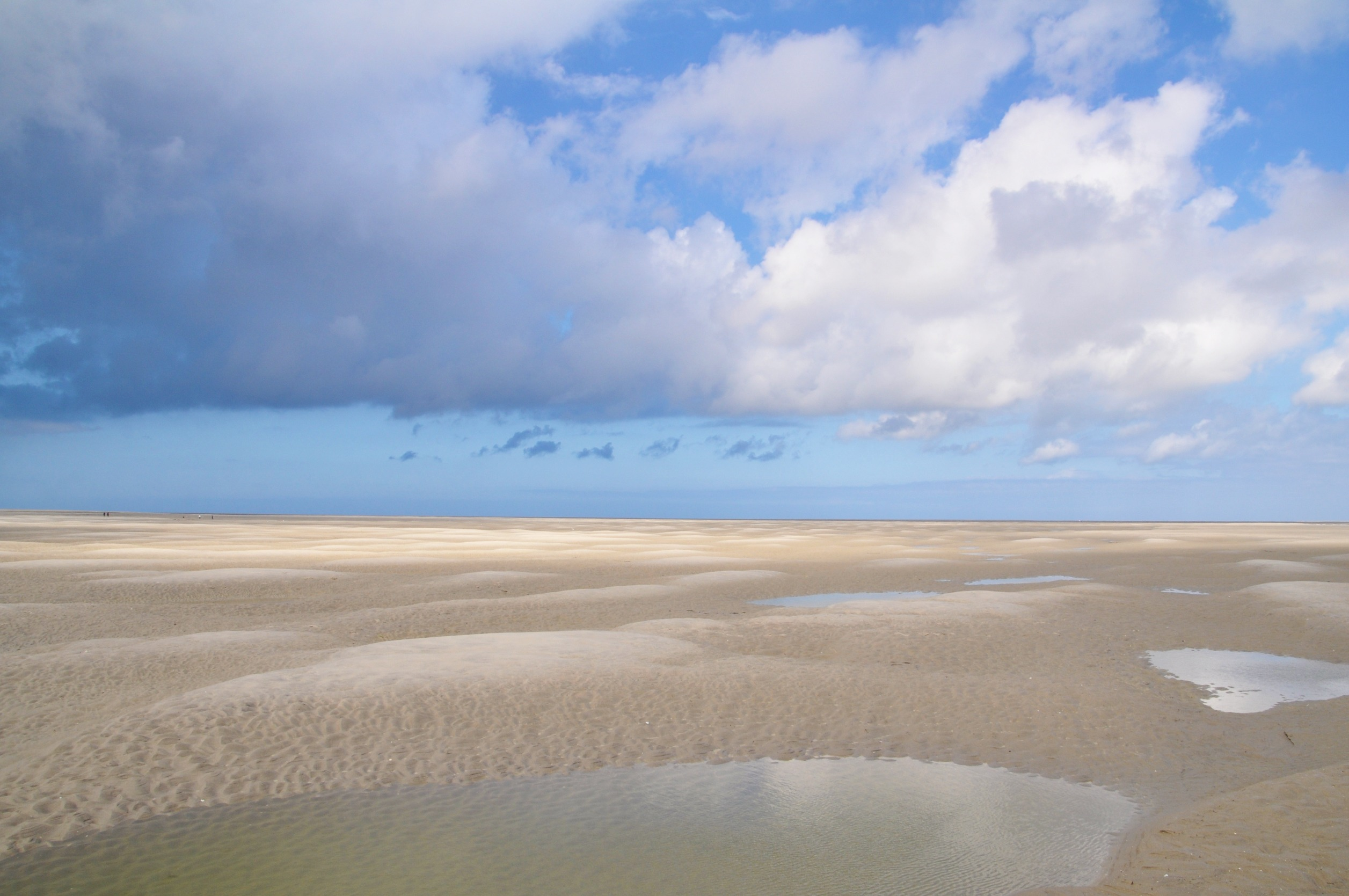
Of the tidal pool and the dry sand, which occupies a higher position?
the dry sand

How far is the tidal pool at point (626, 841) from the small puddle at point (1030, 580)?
25.2m

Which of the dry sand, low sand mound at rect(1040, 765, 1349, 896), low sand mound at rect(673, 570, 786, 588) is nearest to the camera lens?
low sand mound at rect(1040, 765, 1349, 896)

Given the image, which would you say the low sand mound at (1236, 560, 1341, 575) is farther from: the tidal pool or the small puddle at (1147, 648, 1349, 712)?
the tidal pool

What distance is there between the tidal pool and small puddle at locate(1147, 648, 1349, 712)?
673 cm

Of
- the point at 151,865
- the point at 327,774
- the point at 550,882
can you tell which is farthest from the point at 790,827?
the point at 151,865

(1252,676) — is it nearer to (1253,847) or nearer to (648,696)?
(1253,847)

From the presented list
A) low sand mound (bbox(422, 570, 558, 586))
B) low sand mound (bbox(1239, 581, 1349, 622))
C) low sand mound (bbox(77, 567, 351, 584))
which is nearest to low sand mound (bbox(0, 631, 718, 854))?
low sand mound (bbox(422, 570, 558, 586))

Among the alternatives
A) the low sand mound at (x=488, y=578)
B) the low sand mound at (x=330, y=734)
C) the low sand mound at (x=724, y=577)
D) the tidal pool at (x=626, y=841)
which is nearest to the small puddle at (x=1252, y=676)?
the tidal pool at (x=626, y=841)

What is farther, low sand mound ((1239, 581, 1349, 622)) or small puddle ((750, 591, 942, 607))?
small puddle ((750, 591, 942, 607))

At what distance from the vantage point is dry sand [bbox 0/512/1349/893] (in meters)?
9.54

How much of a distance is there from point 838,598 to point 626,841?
21672 mm

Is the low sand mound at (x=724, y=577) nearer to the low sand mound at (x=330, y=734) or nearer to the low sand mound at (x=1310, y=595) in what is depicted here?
the low sand mound at (x=330, y=734)

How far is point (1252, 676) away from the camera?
16844mm

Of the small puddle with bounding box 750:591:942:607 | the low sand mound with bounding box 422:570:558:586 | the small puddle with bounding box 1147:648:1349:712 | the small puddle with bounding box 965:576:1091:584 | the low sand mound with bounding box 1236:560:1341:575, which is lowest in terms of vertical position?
the small puddle with bounding box 1147:648:1349:712
